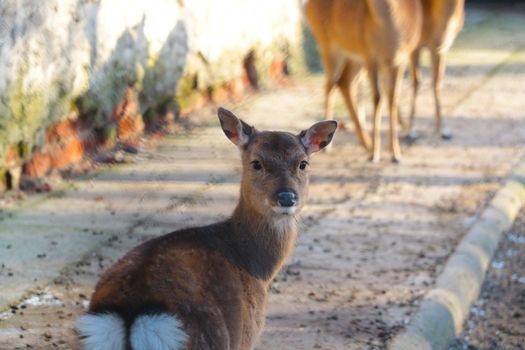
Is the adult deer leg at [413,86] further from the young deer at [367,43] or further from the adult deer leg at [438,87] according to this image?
the young deer at [367,43]

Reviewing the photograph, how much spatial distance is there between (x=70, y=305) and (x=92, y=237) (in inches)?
45.3

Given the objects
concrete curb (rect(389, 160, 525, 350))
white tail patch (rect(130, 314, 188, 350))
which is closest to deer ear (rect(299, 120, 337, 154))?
concrete curb (rect(389, 160, 525, 350))

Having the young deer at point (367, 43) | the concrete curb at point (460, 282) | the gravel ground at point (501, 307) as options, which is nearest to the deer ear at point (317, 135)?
the concrete curb at point (460, 282)

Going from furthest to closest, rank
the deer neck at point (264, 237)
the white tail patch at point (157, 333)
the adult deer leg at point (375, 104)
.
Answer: the adult deer leg at point (375, 104) → the deer neck at point (264, 237) → the white tail patch at point (157, 333)

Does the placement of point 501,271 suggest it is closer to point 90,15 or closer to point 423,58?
point 90,15

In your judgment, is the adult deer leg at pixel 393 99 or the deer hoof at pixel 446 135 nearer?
the adult deer leg at pixel 393 99

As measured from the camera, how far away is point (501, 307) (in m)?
6.84

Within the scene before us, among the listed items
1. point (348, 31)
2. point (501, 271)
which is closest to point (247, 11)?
point (348, 31)

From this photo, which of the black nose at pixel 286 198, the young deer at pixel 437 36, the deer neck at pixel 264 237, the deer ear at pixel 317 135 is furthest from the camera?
the young deer at pixel 437 36

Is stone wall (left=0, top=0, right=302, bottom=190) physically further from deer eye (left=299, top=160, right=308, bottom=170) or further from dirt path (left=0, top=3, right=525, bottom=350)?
deer eye (left=299, top=160, right=308, bottom=170)

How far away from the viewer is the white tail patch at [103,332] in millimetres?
3689

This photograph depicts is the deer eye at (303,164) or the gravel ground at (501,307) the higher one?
the deer eye at (303,164)

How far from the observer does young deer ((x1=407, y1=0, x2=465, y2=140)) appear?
33.2 feet

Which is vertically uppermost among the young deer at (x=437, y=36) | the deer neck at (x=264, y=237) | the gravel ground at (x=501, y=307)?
the deer neck at (x=264, y=237)
